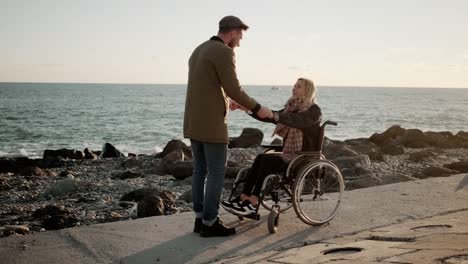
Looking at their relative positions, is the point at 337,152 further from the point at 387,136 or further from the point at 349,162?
the point at 387,136

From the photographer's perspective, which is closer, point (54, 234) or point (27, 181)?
point (54, 234)

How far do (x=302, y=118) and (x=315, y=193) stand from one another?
2.53 ft

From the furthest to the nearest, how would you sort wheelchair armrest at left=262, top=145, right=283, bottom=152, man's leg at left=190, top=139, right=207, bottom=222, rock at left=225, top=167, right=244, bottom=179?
rock at left=225, top=167, right=244, bottom=179 < wheelchair armrest at left=262, top=145, right=283, bottom=152 < man's leg at left=190, top=139, right=207, bottom=222

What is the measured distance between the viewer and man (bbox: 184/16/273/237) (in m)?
4.74

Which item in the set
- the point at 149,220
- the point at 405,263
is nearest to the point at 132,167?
the point at 149,220

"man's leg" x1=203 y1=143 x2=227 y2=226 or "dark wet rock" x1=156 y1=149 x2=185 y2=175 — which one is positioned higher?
"man's leg" x1=203 y1=143 x2=227 y2=226

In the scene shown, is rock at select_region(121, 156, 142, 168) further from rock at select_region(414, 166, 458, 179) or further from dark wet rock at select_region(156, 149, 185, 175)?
rock at select_region(414, 166, 458, 179)

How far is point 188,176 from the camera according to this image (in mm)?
11977

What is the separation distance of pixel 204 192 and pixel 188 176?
6.78 meters

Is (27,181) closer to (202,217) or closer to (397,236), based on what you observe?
(202,217)

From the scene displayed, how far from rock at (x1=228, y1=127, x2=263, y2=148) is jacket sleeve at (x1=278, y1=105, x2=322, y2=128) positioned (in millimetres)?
15123

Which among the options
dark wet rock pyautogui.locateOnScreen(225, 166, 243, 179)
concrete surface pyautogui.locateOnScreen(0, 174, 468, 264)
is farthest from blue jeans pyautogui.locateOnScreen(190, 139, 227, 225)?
dark wet rock pyautogui.locateOnScreen(225, 166, 243, 179)

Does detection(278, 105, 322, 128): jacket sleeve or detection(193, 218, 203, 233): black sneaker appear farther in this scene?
detection(278, 105, 322, 128): jacket sleeve

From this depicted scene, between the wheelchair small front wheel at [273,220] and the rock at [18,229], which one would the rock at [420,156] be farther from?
the rock at [18,229]
